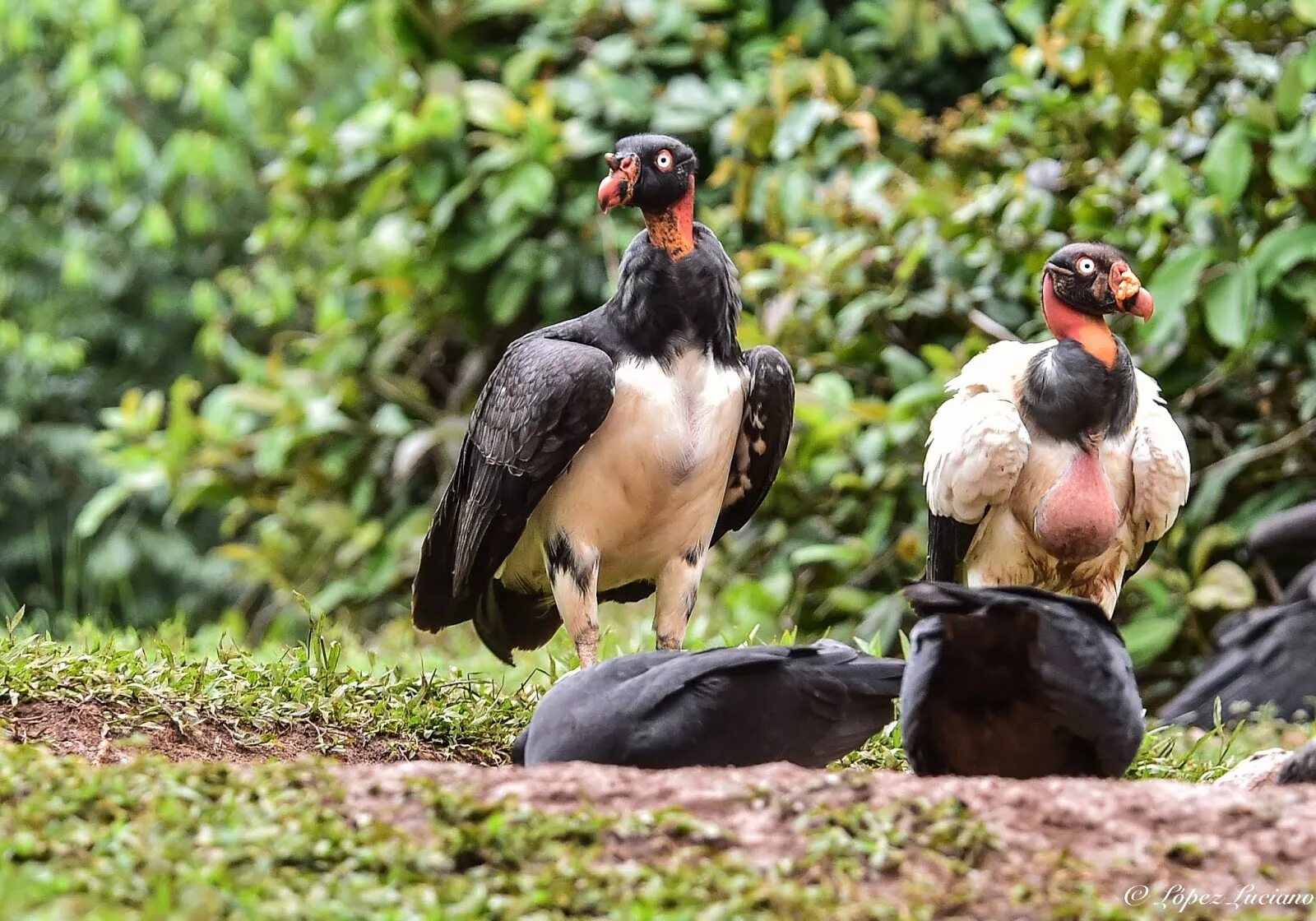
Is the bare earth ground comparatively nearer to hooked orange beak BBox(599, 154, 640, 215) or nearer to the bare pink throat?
the bare pink throat

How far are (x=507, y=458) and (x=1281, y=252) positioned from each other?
11.3ft

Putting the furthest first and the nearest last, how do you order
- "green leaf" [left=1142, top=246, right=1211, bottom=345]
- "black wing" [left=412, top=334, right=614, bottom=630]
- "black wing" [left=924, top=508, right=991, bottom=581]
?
"green leaf" [left=1142, top=246, right=1211, bottom=345], "black wing" [left=924, top=508, right=991, bottom=581], "black wing" [left=412, top=334, right=614, bottom=630]

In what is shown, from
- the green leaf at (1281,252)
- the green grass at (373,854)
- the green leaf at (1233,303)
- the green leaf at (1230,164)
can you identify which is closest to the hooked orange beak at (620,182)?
the green grass at (373,854)

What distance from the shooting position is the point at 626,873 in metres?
2.89

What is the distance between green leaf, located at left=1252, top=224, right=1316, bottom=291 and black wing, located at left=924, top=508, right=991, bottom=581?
2.28 meters

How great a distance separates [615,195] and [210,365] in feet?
30.5

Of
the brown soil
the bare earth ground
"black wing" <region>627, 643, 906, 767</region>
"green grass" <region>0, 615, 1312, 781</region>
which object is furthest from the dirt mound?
"green grass" <region>0, 615, 1312, 781</region>

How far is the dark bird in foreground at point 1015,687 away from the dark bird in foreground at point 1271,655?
9.40 feet

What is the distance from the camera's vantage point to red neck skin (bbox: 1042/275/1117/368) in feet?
15.6

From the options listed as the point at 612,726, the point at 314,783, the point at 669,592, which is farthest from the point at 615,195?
the point at 314,783

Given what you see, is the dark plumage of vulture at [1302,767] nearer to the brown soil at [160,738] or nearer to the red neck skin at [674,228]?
the red neck skin at [674,228]

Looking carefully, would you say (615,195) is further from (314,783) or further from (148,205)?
(148,205)

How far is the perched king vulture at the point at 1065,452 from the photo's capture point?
4.71 metres

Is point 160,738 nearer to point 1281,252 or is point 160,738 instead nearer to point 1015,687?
point 1015,687
